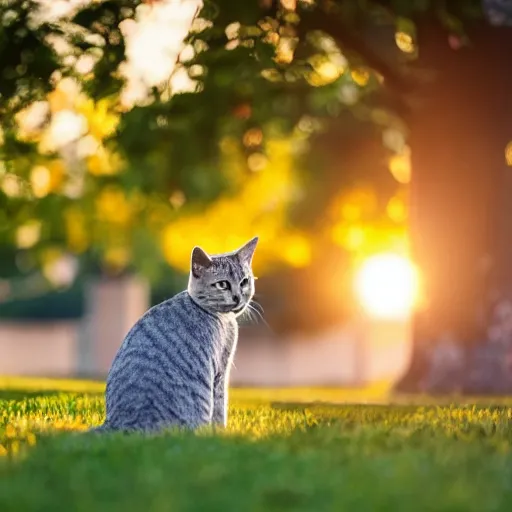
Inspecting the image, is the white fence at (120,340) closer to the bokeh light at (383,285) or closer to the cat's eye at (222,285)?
the bokeh light at (383,285)

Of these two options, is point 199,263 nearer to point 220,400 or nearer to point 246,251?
point 246,251

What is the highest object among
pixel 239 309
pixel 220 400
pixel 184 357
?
pixel 239 309

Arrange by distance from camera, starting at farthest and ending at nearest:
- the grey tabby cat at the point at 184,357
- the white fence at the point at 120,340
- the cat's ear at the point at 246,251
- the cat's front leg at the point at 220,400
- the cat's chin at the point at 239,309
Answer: the white fence at the point at 120,340
the cat's ear at the point at 246,251
the cat's chin at the point at 239,309
the cat's front leg at the point at 220,400
the grey tabby cat at the point at 184,357

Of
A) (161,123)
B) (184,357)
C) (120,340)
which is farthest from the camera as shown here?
(120,340)

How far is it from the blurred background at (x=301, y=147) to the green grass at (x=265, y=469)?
245cm

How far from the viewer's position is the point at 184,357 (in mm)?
8023

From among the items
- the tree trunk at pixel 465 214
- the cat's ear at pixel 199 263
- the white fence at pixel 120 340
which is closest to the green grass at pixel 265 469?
the cat's ear at pixel 199 263

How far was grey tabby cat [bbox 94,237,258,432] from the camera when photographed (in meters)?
7.89

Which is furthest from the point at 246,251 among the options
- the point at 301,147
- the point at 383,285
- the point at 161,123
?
the point at 383,285

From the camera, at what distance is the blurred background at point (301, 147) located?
1396 cm

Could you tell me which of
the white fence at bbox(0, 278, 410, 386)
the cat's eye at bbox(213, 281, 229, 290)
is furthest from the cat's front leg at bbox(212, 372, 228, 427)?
the white fence at bbox(0, 278, 410, 386)

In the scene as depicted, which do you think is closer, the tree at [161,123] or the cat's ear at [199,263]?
the cat's ear at [199,263]

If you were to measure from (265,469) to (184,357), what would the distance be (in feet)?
6.66

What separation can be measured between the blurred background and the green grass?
2.45 m
